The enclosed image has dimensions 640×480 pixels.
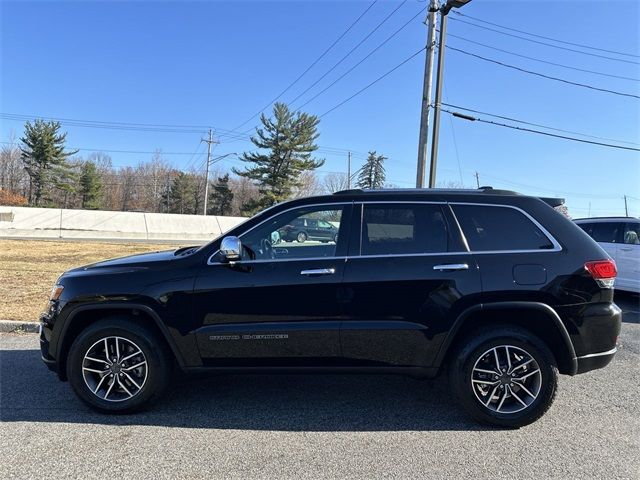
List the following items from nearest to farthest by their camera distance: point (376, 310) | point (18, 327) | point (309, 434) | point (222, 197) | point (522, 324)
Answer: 1. point (309, 434)
2. point (376, 310)
3. point (522, 324)
4. point (18, 327)
5. point (222, 197)

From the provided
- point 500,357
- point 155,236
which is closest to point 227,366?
point 500,357

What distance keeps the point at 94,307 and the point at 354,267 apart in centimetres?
219

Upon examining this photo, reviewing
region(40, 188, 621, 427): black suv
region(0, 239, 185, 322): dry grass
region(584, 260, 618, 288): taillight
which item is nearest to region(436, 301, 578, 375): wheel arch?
region(40, 188, 621, 427): black suv

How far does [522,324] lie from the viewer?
379 centimetres

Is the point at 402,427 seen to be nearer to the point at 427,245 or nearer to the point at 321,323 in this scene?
the point at 321,323

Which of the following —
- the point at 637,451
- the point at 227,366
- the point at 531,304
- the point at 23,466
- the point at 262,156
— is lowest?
the point at 23,466

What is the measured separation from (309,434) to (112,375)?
5.66ft

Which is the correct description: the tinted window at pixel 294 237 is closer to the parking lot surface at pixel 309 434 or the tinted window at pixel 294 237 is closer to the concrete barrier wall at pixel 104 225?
the parking lot surface at pixel 309 434

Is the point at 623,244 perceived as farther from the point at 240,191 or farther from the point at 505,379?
the point at 240,191

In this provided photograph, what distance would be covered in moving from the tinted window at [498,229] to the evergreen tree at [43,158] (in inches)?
2409

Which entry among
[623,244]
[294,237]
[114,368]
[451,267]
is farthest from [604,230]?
[114,368]

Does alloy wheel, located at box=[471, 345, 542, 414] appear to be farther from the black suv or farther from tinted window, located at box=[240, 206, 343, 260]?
tinted window, located at box=[240, 206, 343, 260]

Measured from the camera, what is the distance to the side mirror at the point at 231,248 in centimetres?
362

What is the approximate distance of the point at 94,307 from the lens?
3.78 m
